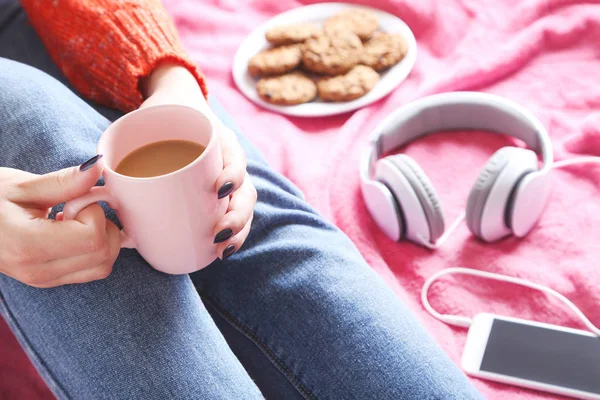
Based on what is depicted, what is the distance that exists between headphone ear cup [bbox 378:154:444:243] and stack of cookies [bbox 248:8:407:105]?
27cm

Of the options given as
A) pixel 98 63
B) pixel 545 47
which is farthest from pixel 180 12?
pixel 545 47

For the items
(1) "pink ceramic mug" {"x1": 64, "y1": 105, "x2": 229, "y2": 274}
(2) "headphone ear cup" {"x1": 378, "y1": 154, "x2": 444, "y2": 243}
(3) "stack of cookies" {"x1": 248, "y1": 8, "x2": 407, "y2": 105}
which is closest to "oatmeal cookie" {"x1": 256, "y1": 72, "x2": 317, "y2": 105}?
(3) "stack of cookies" {"x1": 248, "y1": 8, "x2": 407, "y2": 105}

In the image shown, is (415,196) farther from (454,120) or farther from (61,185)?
(61,185)

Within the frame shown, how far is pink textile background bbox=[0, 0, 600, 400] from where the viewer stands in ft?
2.83

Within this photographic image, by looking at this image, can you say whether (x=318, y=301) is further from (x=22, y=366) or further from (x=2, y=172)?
(x=22, y=366)

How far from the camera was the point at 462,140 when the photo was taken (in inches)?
41.0

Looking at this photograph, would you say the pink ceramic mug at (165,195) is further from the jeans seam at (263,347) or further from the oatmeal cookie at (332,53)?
the oatmeal cookie at (332,53)

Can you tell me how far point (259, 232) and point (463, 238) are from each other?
1.16ft

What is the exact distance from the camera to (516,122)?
943 millimetres

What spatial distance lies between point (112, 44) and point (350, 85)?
45 centimetres

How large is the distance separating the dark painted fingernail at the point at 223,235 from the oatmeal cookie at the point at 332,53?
2.11ft

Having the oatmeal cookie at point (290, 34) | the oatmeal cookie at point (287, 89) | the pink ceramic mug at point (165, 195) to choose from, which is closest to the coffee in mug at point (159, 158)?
the pink ceramic mug at point (165, 195)

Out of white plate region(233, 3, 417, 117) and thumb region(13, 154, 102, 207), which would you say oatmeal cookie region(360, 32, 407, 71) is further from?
thumb region(13, 154, 102, 207)

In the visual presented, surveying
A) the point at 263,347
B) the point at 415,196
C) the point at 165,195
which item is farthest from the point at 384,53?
the point at 165,195
